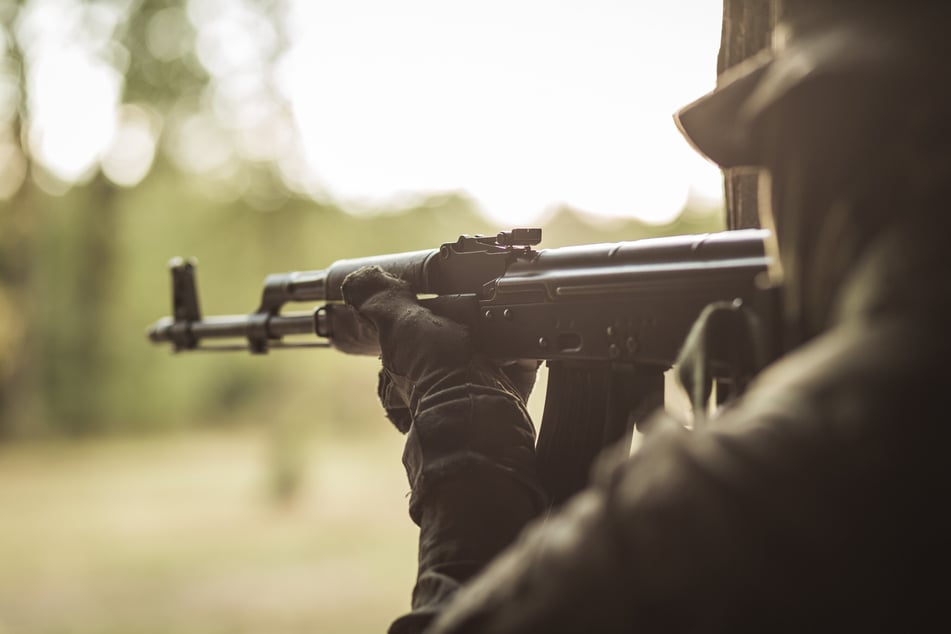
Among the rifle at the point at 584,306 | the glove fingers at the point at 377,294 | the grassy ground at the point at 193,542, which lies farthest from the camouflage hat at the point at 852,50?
the grassy ground at the point at 193,542

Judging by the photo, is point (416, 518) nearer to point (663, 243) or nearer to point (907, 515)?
point (663, 243)

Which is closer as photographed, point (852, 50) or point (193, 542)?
point (852, 50)

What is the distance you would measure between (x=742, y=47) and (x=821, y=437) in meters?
0.79

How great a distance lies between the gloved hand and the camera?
2.18 feet

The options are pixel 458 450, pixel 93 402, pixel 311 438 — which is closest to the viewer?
pixel 458 450

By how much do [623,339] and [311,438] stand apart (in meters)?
4.38

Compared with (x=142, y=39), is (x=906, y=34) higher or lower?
lower

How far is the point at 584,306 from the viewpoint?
0.85m

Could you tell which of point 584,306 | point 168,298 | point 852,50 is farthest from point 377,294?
point 168,298

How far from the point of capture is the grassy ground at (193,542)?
377 cm

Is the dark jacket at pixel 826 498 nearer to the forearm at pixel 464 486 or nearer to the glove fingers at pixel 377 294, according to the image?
the forearm at pixel 464 486

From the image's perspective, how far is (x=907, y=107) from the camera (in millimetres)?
406

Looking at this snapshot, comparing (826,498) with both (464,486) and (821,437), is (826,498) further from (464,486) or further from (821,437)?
(464,486)

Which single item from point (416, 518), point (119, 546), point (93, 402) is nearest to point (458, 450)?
point (416, 518)
